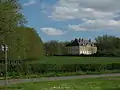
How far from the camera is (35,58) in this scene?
59.9 m

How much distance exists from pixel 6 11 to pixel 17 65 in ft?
61.6

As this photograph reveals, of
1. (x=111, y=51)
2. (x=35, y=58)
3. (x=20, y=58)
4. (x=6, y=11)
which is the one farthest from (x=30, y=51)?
(x=111, y=51)

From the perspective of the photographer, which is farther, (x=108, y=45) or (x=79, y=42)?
(x=79, y=42)

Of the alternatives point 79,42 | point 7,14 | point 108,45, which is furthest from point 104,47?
point 7,14

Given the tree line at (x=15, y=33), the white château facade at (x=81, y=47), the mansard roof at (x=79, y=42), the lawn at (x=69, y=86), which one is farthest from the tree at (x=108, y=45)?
the lawn at (x=69, y=86)

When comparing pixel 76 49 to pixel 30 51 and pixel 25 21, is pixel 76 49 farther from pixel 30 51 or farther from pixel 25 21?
pixel 25 21

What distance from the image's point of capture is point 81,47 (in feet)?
602

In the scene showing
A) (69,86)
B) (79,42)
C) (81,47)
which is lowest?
(69,86)

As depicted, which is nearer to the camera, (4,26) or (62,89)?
(62,89)

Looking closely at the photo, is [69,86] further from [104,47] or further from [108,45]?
[104,47]

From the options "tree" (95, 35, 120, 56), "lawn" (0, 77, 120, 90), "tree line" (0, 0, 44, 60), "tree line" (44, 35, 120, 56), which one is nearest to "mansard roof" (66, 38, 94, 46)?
"tree line" (44, 35, 120, 56)

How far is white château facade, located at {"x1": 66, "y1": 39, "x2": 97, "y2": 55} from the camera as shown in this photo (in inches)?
7032

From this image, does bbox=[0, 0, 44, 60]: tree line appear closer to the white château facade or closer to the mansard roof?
the white château facade

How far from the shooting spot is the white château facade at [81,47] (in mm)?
178625
